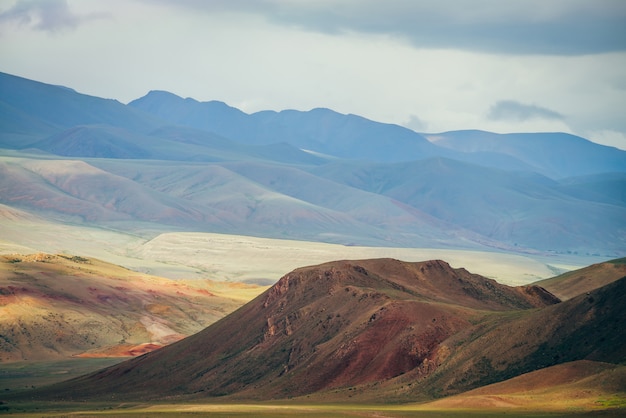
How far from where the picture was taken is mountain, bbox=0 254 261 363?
149000 mm

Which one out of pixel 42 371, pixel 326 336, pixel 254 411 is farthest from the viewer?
pixel 42 371

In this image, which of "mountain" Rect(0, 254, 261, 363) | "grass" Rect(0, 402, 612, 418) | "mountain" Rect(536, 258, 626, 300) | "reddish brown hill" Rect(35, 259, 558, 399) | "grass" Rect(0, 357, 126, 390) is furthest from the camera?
"mountain" Rect(536, 258, 626, 300)

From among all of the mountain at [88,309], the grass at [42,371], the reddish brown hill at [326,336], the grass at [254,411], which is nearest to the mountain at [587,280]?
the reddish brown hill at [326,336]

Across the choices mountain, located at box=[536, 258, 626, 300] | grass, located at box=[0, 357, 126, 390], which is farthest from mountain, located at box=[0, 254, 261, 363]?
mountain, located at box=[536, 258, 626, 300]

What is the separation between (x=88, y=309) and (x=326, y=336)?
6796 centimetres

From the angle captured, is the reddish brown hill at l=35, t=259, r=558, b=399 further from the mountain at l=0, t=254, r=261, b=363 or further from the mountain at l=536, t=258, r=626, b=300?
the mountain at l=536, t=258, r=626, b=300

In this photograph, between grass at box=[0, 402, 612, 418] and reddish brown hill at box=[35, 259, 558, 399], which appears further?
reddish brown hill at box=[35, 259, 558, 399]

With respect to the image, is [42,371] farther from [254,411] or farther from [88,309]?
[254,411]

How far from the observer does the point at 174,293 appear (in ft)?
623

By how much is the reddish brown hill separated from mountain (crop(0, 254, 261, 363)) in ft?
106

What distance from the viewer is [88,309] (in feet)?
545

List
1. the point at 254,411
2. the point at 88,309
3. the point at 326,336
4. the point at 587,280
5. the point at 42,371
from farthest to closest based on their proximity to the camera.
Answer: the point at 587,280 < the point at 88,309 < the point at 42,371 < the point at 326,336 < the point at 254,411

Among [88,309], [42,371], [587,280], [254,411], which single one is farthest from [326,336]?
[587,280]

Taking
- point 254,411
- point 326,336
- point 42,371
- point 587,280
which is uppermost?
point 587,280
